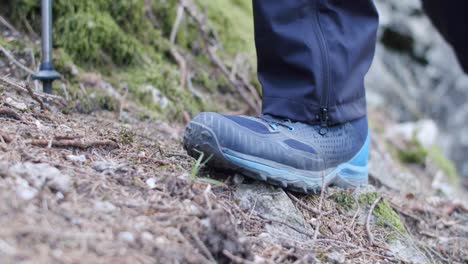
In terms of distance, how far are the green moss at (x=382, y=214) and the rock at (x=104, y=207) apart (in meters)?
0.97

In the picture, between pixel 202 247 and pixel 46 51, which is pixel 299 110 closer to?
pixel 202 247

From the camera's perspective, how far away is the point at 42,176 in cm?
99

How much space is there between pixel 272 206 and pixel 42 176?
0.64 metres

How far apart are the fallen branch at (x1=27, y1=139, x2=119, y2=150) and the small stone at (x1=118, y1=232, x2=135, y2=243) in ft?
1.49

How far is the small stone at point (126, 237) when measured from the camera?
0.88m

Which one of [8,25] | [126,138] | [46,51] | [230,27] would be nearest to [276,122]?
[126,138]

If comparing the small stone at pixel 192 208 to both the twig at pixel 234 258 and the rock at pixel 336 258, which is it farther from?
the rock at pixel 336 258

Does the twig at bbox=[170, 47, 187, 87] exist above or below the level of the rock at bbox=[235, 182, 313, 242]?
below

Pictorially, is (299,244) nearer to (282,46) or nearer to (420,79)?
(282,46)

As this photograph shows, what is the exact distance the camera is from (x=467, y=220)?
83.7 inches

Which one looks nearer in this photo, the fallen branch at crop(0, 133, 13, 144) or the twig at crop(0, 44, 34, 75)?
the fallen branch at crop(0, 133, 13, 144)

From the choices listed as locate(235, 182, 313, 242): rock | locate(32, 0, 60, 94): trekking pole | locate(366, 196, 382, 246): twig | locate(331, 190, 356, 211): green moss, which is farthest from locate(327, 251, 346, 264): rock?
locate(32, 0, 60, 94): trekking pole

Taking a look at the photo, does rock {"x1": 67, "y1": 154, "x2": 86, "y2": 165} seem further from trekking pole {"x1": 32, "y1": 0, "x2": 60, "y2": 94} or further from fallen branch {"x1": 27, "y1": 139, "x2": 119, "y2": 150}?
trekking pole {"x1": 32, "y1": 0, "x2": 60, "y2": 94}

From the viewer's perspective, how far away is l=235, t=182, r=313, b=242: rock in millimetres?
1264
